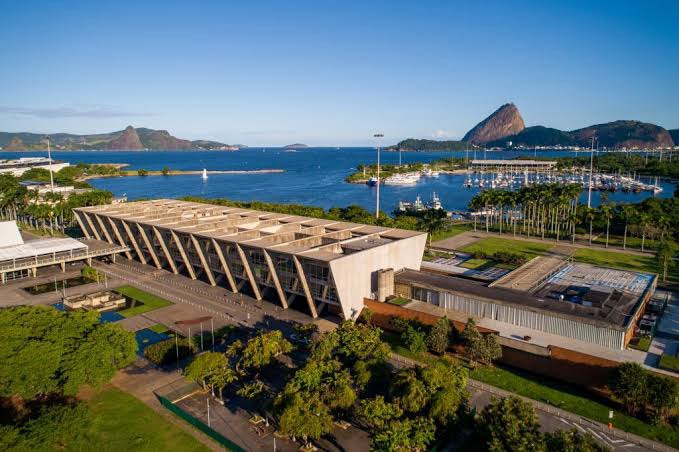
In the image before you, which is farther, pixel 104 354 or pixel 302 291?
pixel 302 291

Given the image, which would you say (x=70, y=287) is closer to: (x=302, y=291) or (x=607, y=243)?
(x=302, y=291)

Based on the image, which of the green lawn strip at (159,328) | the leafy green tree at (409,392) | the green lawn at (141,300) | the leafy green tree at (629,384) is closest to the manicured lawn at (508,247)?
the leafy green tree at (629,384)

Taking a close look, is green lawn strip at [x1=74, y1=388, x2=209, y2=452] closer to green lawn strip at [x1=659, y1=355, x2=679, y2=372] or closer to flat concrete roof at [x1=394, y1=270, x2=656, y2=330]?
flat concrete roof at [x1=394, y1=270, x2=656, y2=330]

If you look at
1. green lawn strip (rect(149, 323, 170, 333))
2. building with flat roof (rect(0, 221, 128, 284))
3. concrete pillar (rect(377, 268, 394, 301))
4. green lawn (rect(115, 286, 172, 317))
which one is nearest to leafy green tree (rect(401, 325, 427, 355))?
concrete pillar (rect(377, 268, 394, 301))

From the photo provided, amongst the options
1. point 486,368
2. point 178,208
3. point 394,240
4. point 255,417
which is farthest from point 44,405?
point 178,208

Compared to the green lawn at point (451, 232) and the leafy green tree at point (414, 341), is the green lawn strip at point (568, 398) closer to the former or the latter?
the leafy green tree at point (414, 341)

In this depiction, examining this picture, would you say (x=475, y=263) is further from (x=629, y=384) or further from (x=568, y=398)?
(x=629, y=384)

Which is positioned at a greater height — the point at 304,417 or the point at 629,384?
the point at 304,417

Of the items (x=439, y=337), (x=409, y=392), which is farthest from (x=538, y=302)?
(x=409, y=392)
